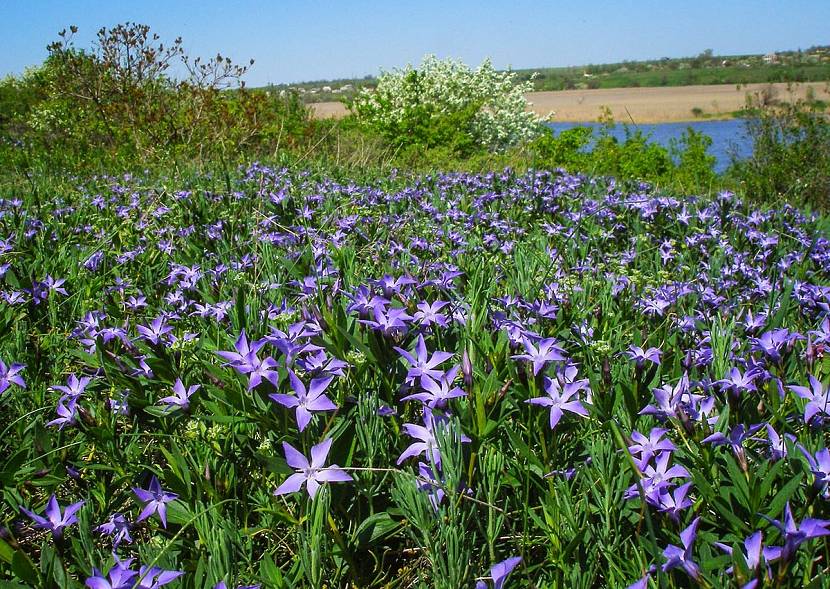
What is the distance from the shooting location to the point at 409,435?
1.67 meters

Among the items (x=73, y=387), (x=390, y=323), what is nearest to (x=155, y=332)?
(x=73, y=387)

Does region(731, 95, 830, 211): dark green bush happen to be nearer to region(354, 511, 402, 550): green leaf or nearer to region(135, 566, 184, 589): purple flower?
region(354, 511, 402, 550): green leaf

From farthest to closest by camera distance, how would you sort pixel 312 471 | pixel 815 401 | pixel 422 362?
pixel 422 362
pixel 815 401
pixel 312 471

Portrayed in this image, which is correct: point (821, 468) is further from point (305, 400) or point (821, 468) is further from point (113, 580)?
point (113, 580)

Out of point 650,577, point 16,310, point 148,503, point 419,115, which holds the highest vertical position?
point 419,115

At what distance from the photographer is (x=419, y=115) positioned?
16172 millimetres

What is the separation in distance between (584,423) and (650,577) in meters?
0.57

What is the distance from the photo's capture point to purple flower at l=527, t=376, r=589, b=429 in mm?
1518

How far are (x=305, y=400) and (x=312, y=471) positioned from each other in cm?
17

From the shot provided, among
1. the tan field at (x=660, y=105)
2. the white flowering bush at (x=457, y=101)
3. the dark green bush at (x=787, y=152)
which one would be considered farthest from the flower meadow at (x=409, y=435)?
the tan field at (x=660, y=105)

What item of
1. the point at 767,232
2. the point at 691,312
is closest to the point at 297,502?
the point at 691,312

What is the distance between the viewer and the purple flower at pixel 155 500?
1.47 meters

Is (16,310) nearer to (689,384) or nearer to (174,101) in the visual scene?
(689,384)

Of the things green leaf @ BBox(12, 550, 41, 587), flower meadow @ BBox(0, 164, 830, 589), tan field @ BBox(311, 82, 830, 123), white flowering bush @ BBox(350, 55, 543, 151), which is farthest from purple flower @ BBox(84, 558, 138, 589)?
tan field @ BBox(311, 82, 830, 123)
